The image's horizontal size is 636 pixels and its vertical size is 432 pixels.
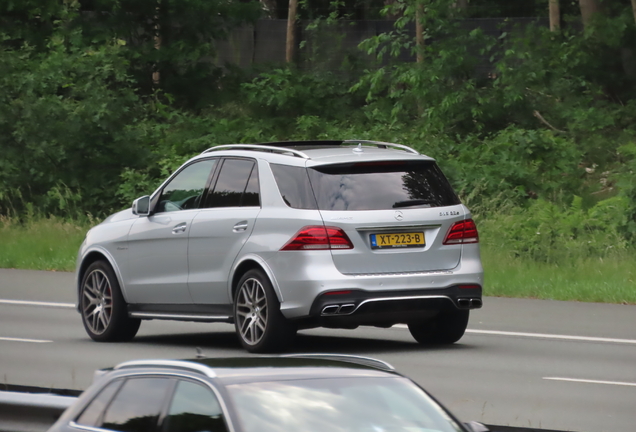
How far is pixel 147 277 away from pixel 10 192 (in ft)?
51.9

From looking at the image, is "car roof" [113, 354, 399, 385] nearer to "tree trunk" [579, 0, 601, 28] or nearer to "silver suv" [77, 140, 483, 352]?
"silver suv" [77, 140, 483, 352]

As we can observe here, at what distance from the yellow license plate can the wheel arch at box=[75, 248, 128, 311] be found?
275 cm

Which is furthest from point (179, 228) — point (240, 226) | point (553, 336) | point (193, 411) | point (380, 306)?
point (193, 411)

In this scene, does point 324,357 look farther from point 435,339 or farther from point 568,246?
point 568,246

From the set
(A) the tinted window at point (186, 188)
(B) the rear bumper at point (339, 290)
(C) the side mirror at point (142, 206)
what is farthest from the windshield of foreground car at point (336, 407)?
(C) the side mirror at point (142, 206)

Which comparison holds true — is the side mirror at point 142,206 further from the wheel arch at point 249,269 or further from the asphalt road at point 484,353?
the wheel arch at point 249,269

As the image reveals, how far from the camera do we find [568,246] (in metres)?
20.8

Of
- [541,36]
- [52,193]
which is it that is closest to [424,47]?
[541,36]

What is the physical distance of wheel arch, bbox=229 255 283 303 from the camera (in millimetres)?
10945

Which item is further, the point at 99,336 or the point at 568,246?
the point at 568,246

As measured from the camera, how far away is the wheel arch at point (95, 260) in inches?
496

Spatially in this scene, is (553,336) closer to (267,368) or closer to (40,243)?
(267,368)

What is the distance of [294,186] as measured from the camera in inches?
440

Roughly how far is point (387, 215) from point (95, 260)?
339 cm
